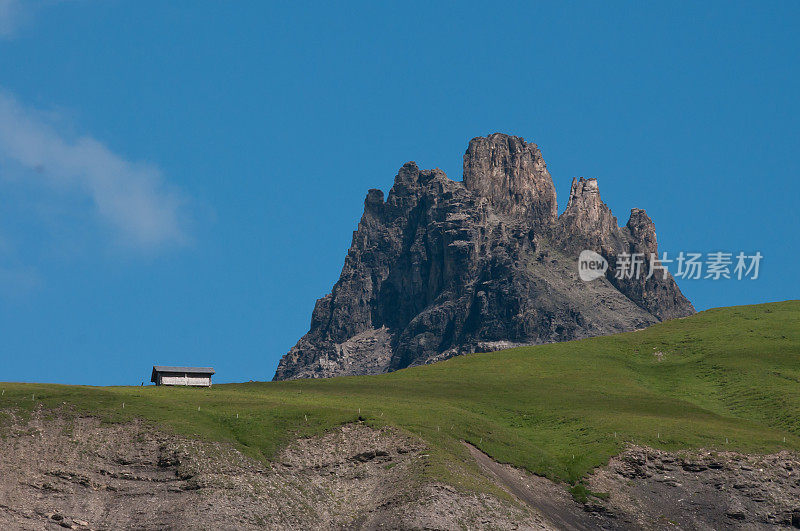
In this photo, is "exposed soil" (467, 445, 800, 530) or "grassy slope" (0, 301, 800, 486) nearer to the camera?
"exposed soil" (467, 445, 800, 530)

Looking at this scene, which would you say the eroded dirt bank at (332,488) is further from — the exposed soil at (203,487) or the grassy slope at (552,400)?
the grassy slope at (552,400)

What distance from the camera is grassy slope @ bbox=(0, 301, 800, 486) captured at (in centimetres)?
9806

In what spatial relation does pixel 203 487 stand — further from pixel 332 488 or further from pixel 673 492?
pixel 673 492

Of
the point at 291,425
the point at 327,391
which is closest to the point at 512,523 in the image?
the point at 291,425

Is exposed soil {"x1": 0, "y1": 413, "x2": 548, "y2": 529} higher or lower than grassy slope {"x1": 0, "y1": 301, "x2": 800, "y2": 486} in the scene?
lower

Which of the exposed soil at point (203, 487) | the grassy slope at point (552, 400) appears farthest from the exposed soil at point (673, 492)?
the exposed soil at point (203, 487)

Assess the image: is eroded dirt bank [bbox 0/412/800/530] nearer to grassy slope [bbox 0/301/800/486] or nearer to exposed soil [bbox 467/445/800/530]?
exposed soil [bbox 467/445/800/530]

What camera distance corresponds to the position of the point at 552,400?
13312 centimetres

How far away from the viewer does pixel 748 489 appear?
313 ft

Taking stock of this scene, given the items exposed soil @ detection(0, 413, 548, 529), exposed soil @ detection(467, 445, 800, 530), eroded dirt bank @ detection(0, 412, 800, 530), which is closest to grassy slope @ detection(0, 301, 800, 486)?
exposed soil @ detection(467, 445, 800, 530)

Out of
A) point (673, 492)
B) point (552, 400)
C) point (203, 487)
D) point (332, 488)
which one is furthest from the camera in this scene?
point (552, 400)

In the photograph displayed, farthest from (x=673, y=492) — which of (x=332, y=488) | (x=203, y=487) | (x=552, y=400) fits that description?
(x=203, y=487)

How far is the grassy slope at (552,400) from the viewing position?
9806 centimetres

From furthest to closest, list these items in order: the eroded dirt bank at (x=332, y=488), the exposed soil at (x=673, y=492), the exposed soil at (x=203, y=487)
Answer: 1. the exposed soil at (x=673, y=492)
2. the eroded dirt bank at (x=332, y=488)
3. the exposed soil at (x=203, y=487)
